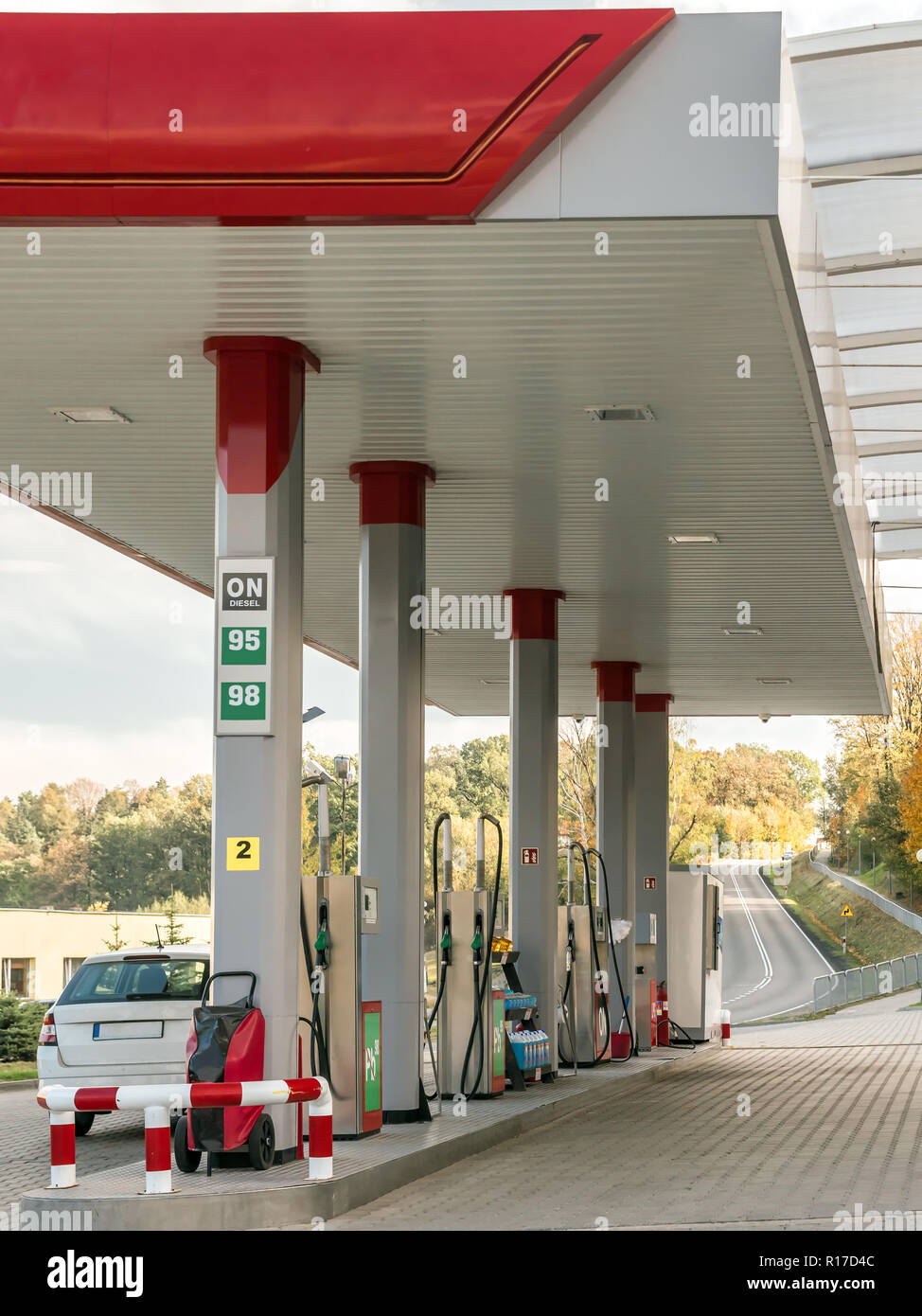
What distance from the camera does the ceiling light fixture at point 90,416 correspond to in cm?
1167

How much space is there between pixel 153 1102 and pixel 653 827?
17656 mm

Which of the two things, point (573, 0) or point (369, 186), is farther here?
point (573, 0)

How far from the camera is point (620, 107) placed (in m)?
7.86

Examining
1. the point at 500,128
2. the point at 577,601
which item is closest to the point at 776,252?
the point at 500,128

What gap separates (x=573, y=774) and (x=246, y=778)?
1737 inches

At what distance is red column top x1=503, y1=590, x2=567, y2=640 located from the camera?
18.1 m

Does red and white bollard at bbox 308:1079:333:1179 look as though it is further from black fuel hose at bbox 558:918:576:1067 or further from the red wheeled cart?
black fuel hose at bbox 558:918:576:1067

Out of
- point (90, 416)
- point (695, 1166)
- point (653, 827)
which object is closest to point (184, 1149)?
point (695, 1166)

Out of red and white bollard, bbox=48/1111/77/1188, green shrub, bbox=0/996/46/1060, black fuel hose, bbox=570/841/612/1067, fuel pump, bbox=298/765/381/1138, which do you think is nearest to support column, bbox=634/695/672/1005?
black fuel hose, bbox=570/841/612/1067

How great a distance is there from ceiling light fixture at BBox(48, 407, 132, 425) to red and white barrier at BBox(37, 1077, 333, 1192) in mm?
5364

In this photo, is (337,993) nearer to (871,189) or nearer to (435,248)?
(435,248)

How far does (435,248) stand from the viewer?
330 inches
